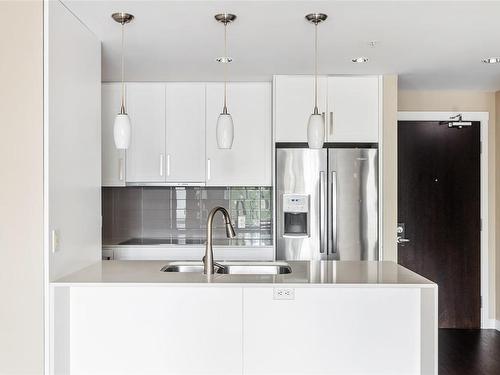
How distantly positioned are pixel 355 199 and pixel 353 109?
2.52 feet

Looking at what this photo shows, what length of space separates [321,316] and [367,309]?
8.8 inches

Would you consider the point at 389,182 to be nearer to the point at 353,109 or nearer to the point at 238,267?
the point at 353,109

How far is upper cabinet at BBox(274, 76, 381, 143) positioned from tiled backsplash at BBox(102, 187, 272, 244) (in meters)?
0.90

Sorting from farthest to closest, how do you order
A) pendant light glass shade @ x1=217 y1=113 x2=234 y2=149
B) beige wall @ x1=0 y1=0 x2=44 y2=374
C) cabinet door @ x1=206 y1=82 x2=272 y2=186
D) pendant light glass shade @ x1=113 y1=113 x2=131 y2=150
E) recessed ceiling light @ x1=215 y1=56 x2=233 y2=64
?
1. cabinet door @ x1=206 y1=82 x2=272 y2=186
2. recessed ceiling light @ x1=215 y1=56 x2=233 y2=64
3. pendant light glass shade @ x1=217 y1=113 x2=234 y2=149
4. pendant light glass shade @ x1=113 y1=113 x2=131 y2=150
5. beige wall @ x1=0 y1=0 x2=44 y2=374

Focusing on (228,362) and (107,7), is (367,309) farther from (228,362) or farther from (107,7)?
(107,7)

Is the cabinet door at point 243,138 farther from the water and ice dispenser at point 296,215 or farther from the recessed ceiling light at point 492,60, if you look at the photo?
the recessed ceiling light at point 492,60

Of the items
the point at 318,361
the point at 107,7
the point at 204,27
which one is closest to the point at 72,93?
the point at 107,7

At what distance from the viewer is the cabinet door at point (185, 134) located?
4.36m

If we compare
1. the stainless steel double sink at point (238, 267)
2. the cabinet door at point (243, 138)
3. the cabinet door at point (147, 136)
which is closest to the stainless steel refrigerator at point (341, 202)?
the cabinet door at point (243, 138)

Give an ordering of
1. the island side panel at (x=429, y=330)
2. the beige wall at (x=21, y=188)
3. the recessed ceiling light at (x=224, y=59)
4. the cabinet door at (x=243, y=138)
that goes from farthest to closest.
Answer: the cabinet door at (x=243, y=138)
the recessed ceiling light at (x=224, y=59)
the island side panel at (x=429, y=330)
the beige wall at (x=21, y=188)

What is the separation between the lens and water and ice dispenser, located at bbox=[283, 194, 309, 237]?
3975mm

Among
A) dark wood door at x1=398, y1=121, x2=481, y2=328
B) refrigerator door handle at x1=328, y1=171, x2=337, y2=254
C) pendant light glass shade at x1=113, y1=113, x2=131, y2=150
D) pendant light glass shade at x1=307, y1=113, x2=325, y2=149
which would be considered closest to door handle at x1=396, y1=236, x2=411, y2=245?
dark wood door at x1=398, y1=121, x2=481, y2=328

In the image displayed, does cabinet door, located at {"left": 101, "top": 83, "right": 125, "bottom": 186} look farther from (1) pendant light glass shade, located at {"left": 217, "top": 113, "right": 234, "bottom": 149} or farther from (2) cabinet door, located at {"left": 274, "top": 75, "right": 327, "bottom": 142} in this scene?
(1) pendant light glass shade, located at {"left": 217, "top": 113, "right": 234, "bottom": 149}

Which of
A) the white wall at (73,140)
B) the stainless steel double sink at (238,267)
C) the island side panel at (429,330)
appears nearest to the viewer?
the island side panel at (429,330)
